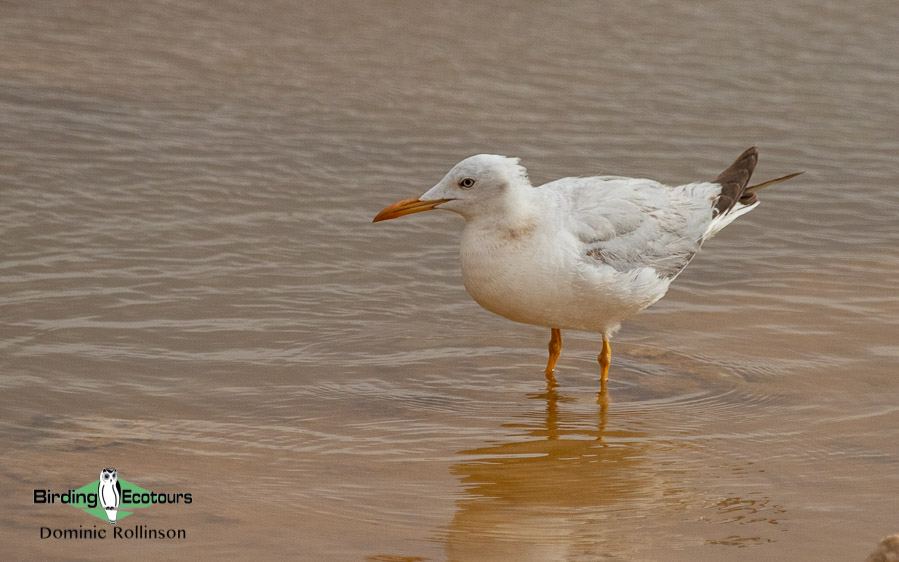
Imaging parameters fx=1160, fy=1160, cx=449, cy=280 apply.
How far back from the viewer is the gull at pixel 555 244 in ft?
18.7

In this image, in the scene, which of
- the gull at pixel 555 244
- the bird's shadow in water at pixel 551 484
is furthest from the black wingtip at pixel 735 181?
the bird's shadow in water at pixel 551 484

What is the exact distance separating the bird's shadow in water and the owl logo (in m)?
1.35

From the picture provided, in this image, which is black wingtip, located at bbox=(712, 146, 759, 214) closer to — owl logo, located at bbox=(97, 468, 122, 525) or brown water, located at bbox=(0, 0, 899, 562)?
brown water, located at bbox=(0, 0, 899, 562)

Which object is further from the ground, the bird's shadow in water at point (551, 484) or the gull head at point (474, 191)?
the gull head at point (474, 191)

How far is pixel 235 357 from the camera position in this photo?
6.41 metres

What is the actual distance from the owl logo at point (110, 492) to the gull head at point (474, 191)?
177 centimetres

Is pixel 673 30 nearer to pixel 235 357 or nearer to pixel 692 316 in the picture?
pixel 692 316

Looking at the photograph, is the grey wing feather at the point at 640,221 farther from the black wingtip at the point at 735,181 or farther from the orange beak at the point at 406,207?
the orange beak at the point at 406,207

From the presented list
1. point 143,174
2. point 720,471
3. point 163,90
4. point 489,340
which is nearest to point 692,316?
point 489,340

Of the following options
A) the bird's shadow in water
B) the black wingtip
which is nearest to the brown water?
the bird's shadow in water

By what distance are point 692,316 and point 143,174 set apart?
425 cm

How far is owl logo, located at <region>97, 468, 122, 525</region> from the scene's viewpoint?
4.62 meters

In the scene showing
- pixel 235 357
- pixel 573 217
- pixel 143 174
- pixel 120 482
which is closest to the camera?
pixel 120 482

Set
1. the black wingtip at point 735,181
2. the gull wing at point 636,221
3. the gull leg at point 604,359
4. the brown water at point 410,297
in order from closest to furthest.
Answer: the brown water at point 410,297 → the gull wing at point 636,221 → the gull leg at point 604,359 → the black wingtip at point 735,181
